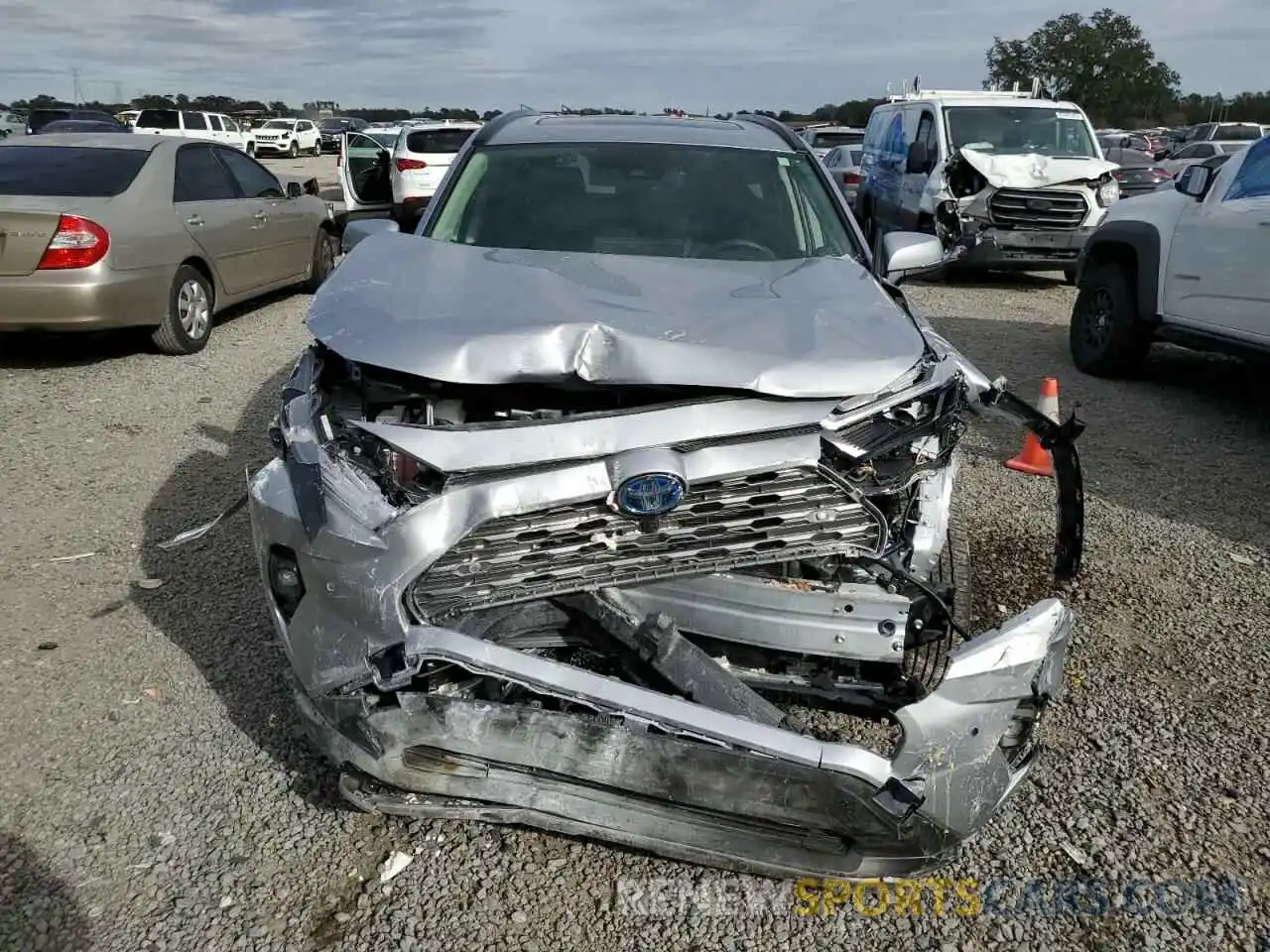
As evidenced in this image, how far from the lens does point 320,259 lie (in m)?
A: 10.2

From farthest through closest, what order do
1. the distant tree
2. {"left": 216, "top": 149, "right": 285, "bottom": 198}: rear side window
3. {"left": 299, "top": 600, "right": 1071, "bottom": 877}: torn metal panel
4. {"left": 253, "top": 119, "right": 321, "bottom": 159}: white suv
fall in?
the distant tree → {"left": 253, "top": 119, "right": 321, "bottom": 159}: white suv → {"left": 216, "top": 149, "right": 285, "bottom": 198}: rear side window → {"left": 299, "top": 600, "right": 1071, "bottom": 877}: torn metal panel

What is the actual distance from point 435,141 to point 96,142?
306 inches

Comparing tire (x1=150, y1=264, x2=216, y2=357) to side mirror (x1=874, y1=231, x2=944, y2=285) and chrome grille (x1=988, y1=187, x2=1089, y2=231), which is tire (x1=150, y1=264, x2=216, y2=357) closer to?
side mirror (x1=874, y1=231, x2=944, y2=285)

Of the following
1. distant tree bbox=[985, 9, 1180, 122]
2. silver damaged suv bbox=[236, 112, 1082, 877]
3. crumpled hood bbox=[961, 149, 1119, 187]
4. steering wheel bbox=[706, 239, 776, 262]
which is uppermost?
distant tree bbox=[985, 9, 1180, 122]

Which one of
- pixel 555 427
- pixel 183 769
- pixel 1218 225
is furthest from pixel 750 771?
pixel 1218 225

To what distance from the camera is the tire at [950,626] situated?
270 centimetres

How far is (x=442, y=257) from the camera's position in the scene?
3.20m

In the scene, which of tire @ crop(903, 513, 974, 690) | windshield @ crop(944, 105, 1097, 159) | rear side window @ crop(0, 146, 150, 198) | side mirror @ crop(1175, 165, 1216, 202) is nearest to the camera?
tire @ crop(903, 513, 974, 690)

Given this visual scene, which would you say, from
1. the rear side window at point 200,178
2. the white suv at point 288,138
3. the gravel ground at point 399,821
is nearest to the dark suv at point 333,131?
the white suv at point 288,138

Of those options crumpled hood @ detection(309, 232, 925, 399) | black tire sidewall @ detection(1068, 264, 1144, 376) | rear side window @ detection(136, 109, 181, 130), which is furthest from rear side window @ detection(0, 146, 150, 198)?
rear side window @ detection(136, 109, 181, 130)

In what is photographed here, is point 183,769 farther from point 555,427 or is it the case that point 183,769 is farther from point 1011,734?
point 1011,734

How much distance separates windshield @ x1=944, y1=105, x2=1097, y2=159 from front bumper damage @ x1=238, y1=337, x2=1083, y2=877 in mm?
10419

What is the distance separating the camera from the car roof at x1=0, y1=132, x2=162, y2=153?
7.49 m

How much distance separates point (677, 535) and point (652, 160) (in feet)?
7.36
